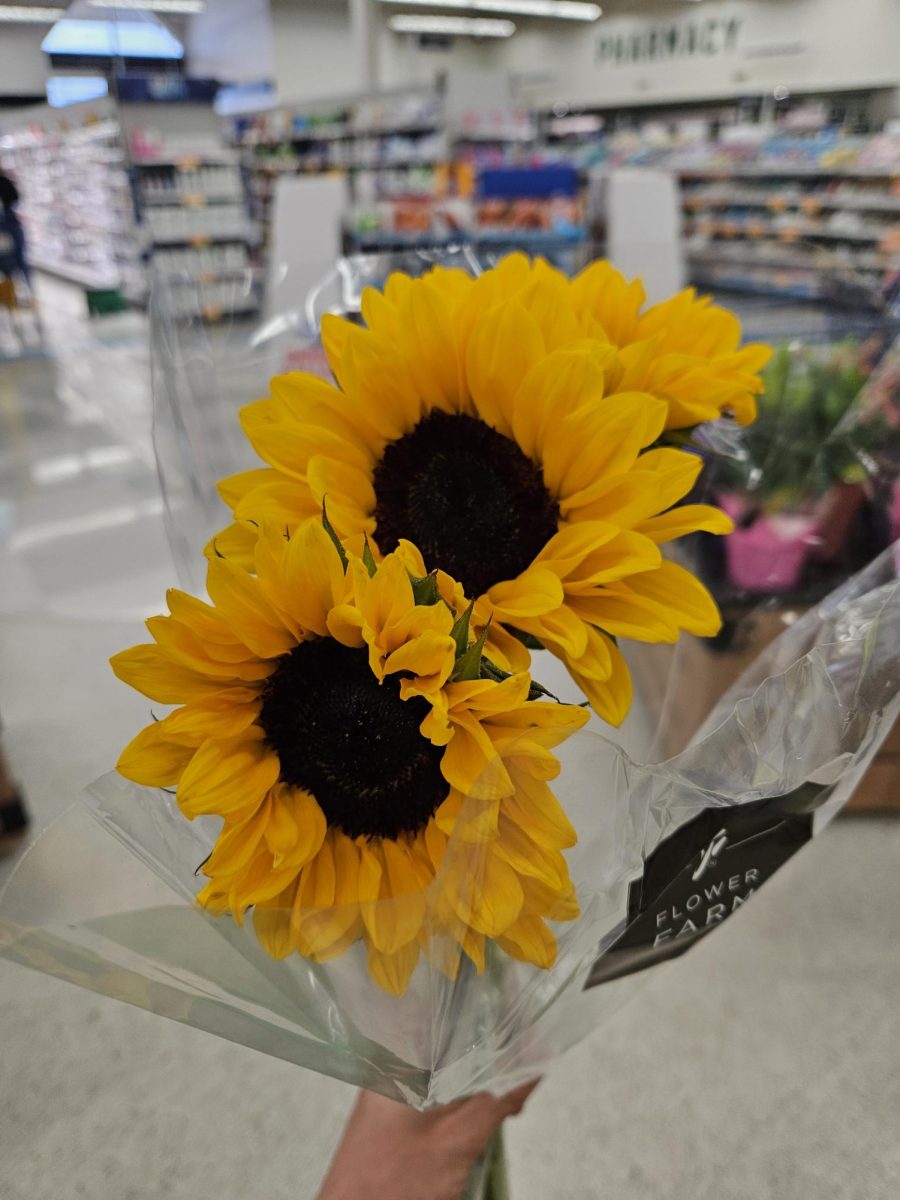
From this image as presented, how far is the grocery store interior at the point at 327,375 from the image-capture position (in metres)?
1.04

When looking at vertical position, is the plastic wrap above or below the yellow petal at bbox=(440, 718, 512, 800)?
below

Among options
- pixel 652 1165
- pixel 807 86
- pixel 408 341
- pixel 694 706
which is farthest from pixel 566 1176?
pixel 807 86

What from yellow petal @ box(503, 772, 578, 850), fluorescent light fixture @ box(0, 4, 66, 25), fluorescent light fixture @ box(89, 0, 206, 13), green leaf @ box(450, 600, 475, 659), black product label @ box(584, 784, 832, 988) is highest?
fluorescent light fixture @ box(89, 0, 206, 13)

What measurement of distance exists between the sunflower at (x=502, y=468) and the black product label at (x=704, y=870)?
98mm

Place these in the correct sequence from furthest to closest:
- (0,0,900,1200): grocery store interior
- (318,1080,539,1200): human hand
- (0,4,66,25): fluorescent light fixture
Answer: (0,4,66,25): fluorescent light fixture
(0,0,900,1200): grocery store interior
(318,1080,539,1200): human hand

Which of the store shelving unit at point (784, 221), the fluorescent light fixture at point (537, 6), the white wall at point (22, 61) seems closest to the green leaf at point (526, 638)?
the white wall at point (22, 61)

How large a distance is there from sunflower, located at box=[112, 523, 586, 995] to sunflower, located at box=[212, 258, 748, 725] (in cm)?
5

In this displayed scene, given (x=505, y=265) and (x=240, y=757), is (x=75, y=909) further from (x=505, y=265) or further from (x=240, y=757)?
(x=505, y=265)

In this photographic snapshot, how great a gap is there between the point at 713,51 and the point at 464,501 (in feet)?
43.6

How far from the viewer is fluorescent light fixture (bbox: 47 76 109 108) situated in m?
7.64

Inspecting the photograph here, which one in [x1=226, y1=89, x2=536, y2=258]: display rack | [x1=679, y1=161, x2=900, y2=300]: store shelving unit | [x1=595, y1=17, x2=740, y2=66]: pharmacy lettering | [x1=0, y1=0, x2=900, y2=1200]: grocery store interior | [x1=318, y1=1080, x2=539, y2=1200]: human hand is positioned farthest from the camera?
[x1=595, y1=17, x2=740, y2=66]: pharmacy lettering

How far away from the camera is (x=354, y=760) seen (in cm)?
37

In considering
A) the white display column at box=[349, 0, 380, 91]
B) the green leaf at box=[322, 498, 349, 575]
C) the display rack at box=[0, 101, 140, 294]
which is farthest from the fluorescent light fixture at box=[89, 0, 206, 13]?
the green leaf at box=[322, 498, 349, 575]

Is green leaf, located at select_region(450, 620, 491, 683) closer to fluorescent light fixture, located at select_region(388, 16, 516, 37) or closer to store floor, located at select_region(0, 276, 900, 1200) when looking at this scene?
store floor, located at select_region(0, 276, 900, 1200)
